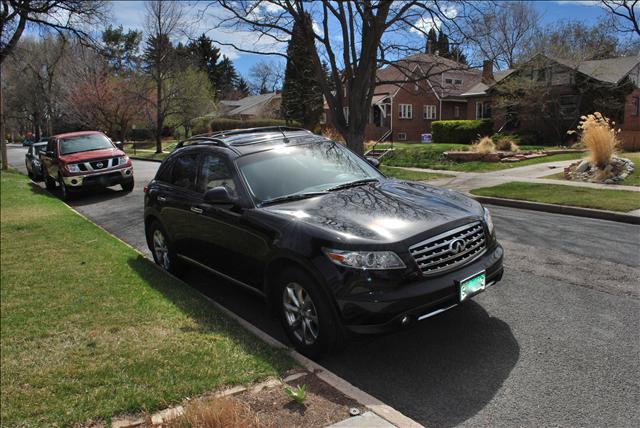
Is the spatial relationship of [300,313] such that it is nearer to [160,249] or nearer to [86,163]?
[160,249]

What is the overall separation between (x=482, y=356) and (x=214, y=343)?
214 centimetres

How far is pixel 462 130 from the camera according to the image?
32688mm

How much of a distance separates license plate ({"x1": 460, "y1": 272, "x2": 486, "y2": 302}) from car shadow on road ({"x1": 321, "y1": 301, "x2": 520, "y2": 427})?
374 millimetres

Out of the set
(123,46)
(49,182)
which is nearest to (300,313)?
(49,182)

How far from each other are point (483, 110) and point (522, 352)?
→ 3692 centimetres

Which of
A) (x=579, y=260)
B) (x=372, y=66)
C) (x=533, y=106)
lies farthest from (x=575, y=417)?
(x=533, y=106)

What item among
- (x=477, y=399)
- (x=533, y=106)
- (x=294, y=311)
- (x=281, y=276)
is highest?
(x=533, y=106)

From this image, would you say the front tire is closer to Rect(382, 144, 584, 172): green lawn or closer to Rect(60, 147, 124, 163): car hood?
Rect(60, 147, 124, 163): car hood

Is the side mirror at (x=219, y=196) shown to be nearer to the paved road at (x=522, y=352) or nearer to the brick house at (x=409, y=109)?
the paved road at (x=522, y=352)

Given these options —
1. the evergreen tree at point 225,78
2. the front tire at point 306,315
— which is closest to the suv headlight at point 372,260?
→ the front tire at point 306,315

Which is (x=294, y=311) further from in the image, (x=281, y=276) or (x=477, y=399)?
(x=477, y=399)

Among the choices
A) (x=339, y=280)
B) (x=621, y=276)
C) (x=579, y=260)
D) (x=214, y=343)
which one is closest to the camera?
→ (x=339, y=280)

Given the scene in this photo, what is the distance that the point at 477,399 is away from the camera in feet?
11.0

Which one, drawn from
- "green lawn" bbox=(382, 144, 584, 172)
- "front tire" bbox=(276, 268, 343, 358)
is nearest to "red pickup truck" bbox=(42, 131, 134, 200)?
"green lawn" bbox=(382, 144, 584, 172)
